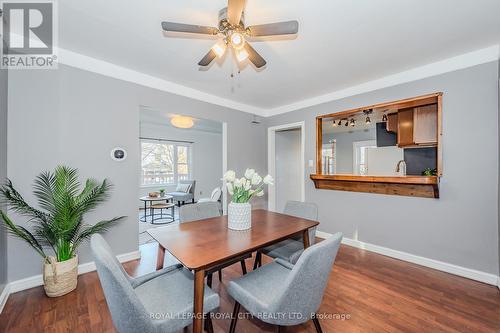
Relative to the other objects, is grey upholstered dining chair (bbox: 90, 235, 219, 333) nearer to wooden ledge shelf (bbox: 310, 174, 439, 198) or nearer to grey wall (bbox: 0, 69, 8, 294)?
grey wall (bbox: 0, 69, 8, 294)

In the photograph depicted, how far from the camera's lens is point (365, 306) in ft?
5.99

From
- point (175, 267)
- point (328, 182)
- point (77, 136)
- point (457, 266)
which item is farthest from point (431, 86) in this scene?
point (77, 136)

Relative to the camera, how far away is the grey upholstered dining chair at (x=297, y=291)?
3.44 feet

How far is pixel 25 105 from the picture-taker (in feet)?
6.72

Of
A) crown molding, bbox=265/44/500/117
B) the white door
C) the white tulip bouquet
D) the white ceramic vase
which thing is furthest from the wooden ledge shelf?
the white ceramic vase

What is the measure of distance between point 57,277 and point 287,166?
401 centimetres

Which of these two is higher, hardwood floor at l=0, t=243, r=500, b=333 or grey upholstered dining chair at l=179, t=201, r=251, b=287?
grey upholstered dining chair at l=179, t=201, r=251, b=287

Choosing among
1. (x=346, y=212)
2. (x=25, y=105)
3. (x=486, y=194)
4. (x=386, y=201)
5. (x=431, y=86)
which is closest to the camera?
(x=25, y=105)

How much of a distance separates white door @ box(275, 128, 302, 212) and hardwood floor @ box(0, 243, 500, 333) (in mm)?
2344

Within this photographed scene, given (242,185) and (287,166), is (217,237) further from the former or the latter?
(287,166)

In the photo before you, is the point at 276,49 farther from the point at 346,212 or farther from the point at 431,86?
the point at 346,212

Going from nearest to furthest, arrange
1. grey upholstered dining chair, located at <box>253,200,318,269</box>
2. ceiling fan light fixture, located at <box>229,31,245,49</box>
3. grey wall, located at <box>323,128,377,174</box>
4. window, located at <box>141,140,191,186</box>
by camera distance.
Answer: ceiling fan light fixture, located at <box>229,31,245,49</box> → grey upholstered dining chair, located at <box>253,200,318,269</box> → grey wall, located at <box>323,128,377,174</box> → window, located at <box>141,140,191,186</box>

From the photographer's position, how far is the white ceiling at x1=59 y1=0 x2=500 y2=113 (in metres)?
1.61

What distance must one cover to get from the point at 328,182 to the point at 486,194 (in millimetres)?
1718
